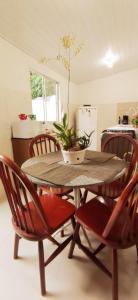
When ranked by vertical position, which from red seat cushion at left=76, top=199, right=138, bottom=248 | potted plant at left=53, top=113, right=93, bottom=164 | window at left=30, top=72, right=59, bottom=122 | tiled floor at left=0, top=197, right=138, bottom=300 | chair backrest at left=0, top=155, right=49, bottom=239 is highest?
window at left=30, top=72, right=59, bottom=122

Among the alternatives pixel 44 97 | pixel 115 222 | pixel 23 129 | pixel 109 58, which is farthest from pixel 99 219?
pixel 109 58

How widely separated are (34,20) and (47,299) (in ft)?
8.62

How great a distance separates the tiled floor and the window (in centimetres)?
253

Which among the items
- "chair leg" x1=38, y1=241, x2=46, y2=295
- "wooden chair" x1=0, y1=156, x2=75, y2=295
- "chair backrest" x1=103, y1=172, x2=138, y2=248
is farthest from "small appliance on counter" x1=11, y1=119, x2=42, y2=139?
"chair backrest" x1=103, y1=172, x2=138, y2=248

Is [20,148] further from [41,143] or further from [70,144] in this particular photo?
[70,144]

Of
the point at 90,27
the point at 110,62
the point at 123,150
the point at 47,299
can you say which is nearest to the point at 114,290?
the point at 47,299

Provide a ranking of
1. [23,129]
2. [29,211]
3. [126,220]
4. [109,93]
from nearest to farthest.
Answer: [126,220] → [29,211] → [23,129] → [109,93]

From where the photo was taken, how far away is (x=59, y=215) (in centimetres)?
128

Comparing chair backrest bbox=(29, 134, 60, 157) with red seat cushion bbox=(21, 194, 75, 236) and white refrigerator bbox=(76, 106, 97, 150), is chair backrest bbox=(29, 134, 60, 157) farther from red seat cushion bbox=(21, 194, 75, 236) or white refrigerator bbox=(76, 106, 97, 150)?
white refrigerator bbox=(76, 106, 97, 150)

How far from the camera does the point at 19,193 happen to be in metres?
1.04

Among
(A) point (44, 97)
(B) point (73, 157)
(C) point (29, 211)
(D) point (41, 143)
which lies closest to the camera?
(C) point (29, 211)

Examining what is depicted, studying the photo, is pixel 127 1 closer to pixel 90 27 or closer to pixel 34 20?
pixel 90 27

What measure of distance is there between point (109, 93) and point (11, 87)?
3.15 m

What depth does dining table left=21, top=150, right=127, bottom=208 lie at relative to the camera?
114cm
